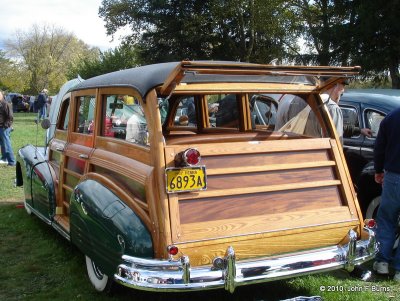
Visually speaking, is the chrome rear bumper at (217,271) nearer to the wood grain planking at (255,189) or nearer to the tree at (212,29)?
the wood grain planking at (255,189)

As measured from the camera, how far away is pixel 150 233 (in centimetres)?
313

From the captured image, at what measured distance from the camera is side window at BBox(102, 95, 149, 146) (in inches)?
144

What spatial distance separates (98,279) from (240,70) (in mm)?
2084

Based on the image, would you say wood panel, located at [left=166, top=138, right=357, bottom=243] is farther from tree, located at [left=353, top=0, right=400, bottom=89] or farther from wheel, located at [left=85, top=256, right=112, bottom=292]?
tree, located at [left=353, top=0, right=400, bottom=89]

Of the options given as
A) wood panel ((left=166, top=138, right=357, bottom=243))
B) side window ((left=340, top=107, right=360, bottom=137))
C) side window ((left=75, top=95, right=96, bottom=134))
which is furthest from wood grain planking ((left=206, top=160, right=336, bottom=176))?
side window ((left=340, top=107, right=360, bottom=137))

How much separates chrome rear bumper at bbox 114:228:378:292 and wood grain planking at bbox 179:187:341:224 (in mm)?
330

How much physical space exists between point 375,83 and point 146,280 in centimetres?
2020

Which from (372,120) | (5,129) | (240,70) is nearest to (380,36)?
(5,129)

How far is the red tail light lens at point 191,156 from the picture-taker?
3.14 metres

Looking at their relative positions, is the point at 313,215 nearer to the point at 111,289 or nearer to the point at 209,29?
the point at 111,289

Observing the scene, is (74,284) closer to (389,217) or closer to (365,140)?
(389,217)

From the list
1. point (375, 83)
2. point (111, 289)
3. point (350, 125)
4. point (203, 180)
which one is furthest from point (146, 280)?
point (375, 83)

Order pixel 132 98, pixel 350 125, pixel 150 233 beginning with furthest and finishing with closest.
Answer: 1. pixel 350 125
2. pixel 132 98
3. pixel 150 233

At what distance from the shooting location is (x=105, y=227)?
10.8 ft
